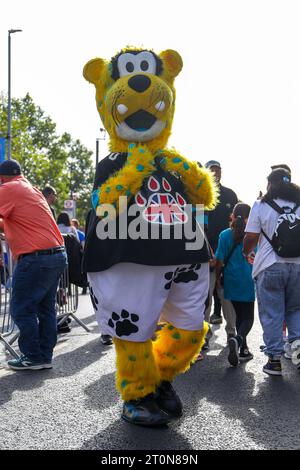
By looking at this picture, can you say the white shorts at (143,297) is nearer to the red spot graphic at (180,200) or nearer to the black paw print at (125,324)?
the black paw print at (125,324)

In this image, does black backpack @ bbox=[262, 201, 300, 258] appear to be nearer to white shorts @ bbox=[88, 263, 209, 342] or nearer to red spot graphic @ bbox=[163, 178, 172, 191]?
white shorts @ bbox=[88, 263, 209, 342]

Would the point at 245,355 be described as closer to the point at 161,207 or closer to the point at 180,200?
the point at 180,200

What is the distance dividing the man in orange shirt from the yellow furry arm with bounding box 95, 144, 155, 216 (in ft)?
5.54

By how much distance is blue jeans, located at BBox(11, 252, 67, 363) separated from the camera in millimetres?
5676

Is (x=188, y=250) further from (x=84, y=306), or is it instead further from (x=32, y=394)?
(x=84, y=306)

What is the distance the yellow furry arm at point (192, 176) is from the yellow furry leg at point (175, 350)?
0.93m

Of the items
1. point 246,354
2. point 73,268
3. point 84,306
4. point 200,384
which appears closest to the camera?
point 200,384

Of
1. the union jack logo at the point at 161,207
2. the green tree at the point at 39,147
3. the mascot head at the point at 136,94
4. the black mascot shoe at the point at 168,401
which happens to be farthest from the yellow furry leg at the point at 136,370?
the green tree at the point at 39,147

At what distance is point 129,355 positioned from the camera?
13.2ft

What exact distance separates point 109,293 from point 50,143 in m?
48.3

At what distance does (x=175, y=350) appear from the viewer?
4203mm

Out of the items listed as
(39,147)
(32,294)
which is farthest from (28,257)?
(39,147)

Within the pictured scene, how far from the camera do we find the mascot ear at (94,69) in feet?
15.0

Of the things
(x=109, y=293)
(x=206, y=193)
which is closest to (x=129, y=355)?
(x=109, y=293)
